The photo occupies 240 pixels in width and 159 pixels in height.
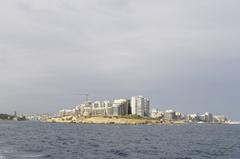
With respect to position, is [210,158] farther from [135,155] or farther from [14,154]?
[14,154]

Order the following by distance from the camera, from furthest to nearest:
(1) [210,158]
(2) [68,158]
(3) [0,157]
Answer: (1) [210,158]
(2) [68,158]
(3) [0,157]

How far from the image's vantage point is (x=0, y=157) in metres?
62.9

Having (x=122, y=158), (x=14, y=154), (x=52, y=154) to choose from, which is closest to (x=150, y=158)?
(x=122, y=158)

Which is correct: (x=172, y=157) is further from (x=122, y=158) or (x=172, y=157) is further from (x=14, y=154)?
(x=14, y=154)

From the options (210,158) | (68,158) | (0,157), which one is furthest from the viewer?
(210,158)

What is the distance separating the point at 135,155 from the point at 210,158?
11167mm

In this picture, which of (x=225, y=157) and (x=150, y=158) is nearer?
(x=150, y=158)

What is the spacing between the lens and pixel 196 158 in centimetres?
7331

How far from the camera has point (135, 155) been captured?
74625 millimetres

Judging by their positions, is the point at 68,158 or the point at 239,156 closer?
the point at 68,158

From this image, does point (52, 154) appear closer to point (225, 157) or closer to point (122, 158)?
point (122, 158)

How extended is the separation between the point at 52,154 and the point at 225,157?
2610 cm

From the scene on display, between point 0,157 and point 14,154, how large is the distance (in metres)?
6.38

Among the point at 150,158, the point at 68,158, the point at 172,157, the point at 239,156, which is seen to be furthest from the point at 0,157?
the point at 239,156
